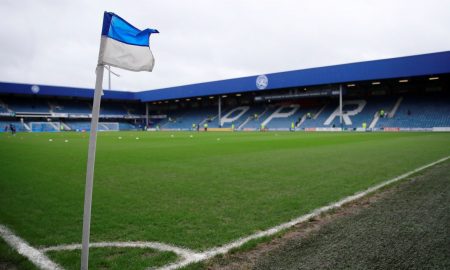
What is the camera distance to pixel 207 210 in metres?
4.84

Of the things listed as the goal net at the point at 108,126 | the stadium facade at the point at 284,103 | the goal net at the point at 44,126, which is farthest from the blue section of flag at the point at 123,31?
the goal net at the point at 108,126

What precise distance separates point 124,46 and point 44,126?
6651 cm

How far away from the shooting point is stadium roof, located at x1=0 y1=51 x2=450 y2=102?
119 ft

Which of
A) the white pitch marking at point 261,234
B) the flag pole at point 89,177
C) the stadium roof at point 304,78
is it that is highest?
the stadium roof at point 304,78

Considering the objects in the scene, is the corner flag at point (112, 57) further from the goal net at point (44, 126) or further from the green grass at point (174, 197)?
the goal net at point (44, 126)

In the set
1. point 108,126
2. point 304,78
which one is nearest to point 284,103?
point 304,78

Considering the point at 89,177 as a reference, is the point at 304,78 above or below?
above

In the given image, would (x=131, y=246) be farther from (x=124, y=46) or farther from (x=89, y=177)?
(x=124, y=46)

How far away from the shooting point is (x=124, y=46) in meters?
2.96

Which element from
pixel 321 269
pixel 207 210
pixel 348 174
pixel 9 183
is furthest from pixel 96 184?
pixel 348 174

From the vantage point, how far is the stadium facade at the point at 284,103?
3941cm

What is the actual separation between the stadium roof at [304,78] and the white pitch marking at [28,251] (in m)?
43.5

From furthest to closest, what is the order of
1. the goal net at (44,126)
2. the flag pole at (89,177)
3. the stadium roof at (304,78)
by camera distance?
the goal net at (44,126) < the stadium roof at (304,78) < the flag pole at (89,177)

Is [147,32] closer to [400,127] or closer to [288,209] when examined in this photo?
[288,209]
